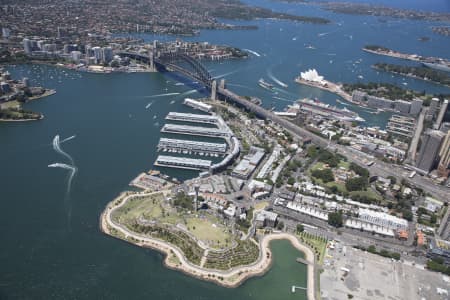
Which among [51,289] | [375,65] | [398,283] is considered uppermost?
[375,65]

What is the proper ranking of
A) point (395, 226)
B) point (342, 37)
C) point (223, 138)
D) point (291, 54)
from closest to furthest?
1. point (395, 226)
2. point (223, 138)
3. point (291, 54)
4. point (342, 37)

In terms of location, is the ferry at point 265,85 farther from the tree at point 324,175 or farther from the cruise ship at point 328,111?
the tree at point 324,175

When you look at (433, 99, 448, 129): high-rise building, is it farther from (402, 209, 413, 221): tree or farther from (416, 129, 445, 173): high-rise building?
(402, 209, 413, 221): tree

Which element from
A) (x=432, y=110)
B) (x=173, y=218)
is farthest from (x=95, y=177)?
(x=432, y=110)

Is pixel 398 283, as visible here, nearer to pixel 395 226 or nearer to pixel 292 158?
pixel 395 226

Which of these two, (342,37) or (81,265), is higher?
(342,37)

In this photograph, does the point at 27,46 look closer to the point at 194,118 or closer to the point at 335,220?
the point at 194,118

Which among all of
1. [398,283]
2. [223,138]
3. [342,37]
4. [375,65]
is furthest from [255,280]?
[342,37]
